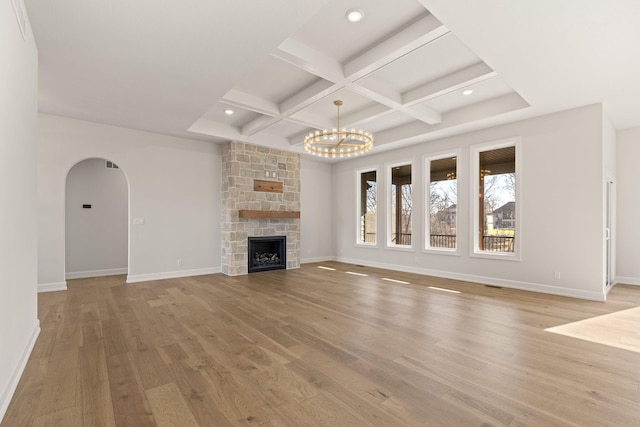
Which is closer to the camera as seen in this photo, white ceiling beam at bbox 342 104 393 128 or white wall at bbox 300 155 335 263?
white ceiling beam at bbox 342 104 393 128

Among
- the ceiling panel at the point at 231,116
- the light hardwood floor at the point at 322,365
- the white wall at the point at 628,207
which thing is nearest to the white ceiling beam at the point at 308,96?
the ceiling panel at the point at 231,116

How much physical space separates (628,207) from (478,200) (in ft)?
9.31

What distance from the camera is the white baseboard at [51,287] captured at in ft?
16.1

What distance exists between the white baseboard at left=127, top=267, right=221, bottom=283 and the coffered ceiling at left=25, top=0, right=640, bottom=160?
2.93m

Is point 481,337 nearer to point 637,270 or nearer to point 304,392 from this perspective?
point 304,392

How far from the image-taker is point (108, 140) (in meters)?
5.61

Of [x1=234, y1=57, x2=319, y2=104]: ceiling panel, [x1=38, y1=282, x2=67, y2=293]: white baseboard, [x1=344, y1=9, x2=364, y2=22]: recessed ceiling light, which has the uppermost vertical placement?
[x1=344, y1=9, x2=364, y2=22]: recessed ceiling light

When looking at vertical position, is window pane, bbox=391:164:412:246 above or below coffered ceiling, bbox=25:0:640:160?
below

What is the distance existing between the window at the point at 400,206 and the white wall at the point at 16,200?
6.59 metres

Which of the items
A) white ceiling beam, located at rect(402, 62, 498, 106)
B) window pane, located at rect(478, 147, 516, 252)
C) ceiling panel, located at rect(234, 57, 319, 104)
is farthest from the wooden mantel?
window pane, located at rect(478, 147, 516, 252)

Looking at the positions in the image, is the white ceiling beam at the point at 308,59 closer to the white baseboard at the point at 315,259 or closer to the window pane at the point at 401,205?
the window pane at the point at 401,205

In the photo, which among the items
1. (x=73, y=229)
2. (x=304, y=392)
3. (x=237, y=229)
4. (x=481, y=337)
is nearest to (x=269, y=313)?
(x=304, y=392)

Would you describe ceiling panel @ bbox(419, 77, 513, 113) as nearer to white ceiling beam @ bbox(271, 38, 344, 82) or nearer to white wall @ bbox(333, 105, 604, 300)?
white wall @ bbox(333, 105, 604, 300)

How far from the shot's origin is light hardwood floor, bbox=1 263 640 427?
1.84 metres
